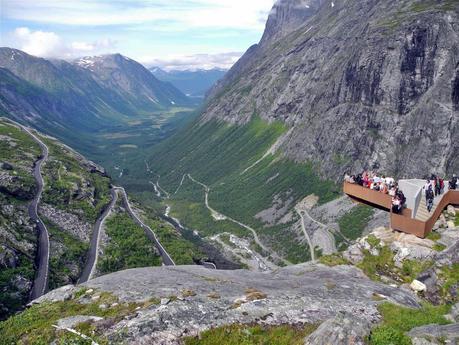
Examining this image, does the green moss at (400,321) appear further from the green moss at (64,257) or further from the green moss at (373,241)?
the green moss at (64,257)

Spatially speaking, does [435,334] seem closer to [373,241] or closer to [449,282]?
[449,282]

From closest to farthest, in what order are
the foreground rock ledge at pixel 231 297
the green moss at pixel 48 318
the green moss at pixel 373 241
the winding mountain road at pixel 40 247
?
the foreground rock ledge at pixel 231 297, the green moss at pixel 48 318, the green moss at pixel 373 241, the winding mountain road at pixel 40 247

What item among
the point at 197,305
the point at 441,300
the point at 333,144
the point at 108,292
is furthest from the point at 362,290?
the point at 333,144

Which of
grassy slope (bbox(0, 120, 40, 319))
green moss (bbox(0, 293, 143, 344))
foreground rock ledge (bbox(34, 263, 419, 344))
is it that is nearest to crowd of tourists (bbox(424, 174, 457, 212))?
foreground rock ledge (bbox(34, 263, 419, 344))

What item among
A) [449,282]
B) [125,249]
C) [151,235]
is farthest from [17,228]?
[449,282]

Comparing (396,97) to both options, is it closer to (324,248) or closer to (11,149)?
(324,248)

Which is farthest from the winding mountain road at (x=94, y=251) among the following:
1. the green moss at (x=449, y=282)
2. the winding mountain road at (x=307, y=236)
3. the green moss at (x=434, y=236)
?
the green moss at (x=449, y=282)
